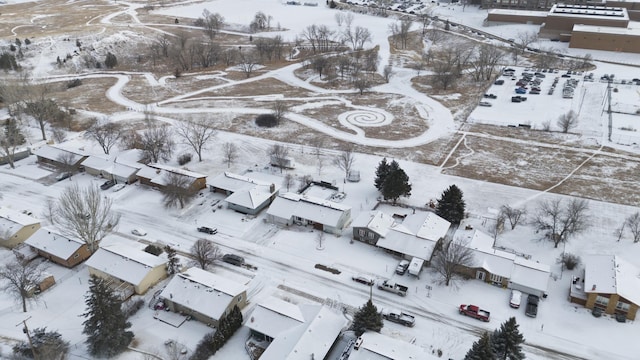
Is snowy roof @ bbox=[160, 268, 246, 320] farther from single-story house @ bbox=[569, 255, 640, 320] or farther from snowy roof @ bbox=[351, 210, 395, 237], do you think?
single-story house @ bbox=[569, 255, 640, 320]

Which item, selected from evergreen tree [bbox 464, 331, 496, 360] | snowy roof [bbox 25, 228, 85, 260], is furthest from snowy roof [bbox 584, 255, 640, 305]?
snowy roof [bbox 25, 228, 85, 260]

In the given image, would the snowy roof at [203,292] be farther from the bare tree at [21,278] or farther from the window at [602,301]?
the window at [602,301]

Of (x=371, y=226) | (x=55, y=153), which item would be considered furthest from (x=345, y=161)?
(x=55, y=153)

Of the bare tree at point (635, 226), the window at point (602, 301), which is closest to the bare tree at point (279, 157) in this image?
the window at point (602, 301)

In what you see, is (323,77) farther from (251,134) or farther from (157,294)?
(157,294)

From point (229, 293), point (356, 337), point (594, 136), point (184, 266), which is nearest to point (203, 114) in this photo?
point (184, 266)

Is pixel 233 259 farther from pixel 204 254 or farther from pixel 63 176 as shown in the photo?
pixel 63 176

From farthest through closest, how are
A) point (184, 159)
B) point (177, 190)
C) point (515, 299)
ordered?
point (184, 159) → point (177, 190) → point (515, 299)
